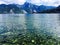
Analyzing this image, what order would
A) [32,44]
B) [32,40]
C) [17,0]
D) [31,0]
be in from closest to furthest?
[32,44], [32,40], [17,0], [31,0]

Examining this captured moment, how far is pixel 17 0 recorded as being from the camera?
92.3 ft

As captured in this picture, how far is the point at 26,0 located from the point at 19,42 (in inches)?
828

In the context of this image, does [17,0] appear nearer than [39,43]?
No

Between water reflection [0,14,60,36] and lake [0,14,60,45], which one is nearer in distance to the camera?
lake [0,14,60,45]

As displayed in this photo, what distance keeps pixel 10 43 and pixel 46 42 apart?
5.08ft

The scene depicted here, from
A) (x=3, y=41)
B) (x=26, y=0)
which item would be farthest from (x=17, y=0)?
(x=3, y=41)

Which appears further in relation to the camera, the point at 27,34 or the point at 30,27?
the point at 30,27

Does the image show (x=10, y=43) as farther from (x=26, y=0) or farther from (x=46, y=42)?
(x=26, y=0)

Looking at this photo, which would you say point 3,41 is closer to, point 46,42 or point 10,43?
point 10,43

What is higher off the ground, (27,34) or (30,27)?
(27,34)

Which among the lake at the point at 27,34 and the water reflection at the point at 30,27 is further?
the water reflection at the point at 30,27

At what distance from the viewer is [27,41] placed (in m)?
8.12

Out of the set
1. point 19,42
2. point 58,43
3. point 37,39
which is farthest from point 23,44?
point 58,43

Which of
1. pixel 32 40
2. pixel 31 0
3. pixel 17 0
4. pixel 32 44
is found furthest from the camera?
pixel 31 0
